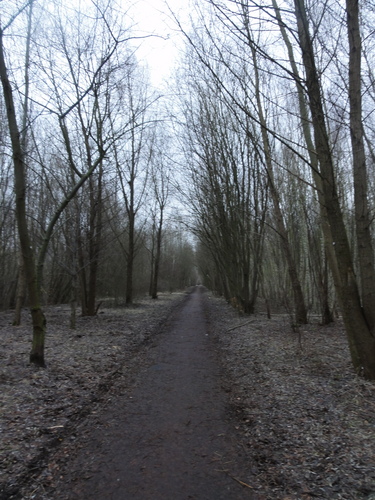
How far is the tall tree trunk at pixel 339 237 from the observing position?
15.5 ft

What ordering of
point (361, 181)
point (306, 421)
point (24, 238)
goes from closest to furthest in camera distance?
point (306, 421)
point (361, 181)
point (24, 238)

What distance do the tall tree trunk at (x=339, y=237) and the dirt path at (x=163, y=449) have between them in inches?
81.3

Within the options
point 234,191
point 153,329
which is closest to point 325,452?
point 153,329

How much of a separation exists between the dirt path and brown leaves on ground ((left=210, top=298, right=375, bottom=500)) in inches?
10.5

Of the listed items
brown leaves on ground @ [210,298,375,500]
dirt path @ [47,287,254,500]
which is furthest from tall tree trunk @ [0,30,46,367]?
brown leaves on ground @ [210,298,375,500]

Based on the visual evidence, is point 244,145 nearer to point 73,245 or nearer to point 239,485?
point 73,245

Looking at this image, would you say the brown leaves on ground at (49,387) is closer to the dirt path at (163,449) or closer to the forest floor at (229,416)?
the forest floor at (229,416)

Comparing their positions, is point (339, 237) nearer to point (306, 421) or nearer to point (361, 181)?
point (361, 181)

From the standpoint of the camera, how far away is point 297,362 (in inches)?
243

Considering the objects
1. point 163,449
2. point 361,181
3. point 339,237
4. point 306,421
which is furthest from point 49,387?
point 361,181

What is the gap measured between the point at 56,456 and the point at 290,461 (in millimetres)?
2213

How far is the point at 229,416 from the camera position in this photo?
429 centimetres

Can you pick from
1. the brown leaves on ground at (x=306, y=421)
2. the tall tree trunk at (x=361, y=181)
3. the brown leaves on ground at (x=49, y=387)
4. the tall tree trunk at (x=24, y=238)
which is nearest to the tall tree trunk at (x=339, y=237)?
the tall tree trunk at (x=361, y=181)

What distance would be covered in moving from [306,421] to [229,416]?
96cm
